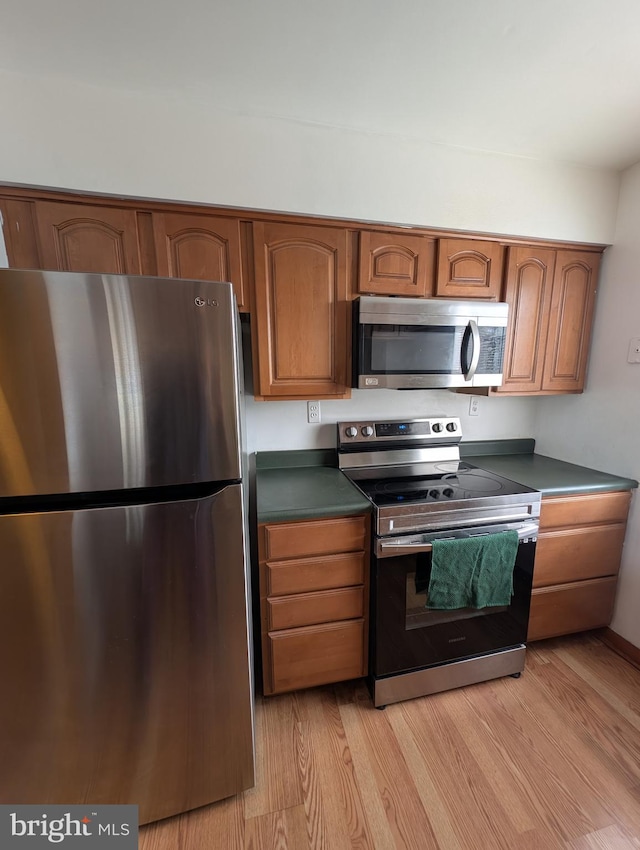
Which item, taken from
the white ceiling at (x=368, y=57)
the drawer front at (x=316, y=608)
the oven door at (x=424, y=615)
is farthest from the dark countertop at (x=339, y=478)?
the white ceiling at (x=368, y=57)

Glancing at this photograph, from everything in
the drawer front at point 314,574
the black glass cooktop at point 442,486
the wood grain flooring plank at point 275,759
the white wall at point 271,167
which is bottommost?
the wood grain flooring plank at point 275,759

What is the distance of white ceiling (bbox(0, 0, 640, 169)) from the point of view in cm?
99

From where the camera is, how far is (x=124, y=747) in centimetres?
104

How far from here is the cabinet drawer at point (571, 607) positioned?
1751mm

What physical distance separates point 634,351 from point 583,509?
84 centimetres

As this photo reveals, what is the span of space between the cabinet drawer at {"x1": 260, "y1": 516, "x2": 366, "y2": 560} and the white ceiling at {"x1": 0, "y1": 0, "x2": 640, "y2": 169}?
1.64 metres

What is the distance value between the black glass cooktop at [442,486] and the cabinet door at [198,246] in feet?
3.64

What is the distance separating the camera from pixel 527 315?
182cm

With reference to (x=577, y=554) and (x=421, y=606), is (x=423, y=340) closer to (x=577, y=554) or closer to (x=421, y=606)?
(x=421, y=606)

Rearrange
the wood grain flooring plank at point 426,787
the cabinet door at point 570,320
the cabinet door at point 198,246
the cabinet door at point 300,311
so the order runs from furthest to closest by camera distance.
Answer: the cabinet door at point 570,320 < the cabinet door at point 300,311 < the cabinet door at point 198,246 < the wood grain flooring plank at point 426,787

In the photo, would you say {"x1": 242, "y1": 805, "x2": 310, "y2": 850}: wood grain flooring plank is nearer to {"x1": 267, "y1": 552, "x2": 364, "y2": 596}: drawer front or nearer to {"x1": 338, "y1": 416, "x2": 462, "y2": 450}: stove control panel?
{"x1": 267, "y1": 552, "x2": 364, "y2": 596}: drawer front

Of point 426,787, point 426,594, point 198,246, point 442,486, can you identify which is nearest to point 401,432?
point 442,486

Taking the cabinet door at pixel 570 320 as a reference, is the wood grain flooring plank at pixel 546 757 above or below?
below

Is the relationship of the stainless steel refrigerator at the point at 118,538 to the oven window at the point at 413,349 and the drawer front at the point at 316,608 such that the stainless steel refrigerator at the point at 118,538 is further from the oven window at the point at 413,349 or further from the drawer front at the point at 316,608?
the oven window at the point at 413,349
